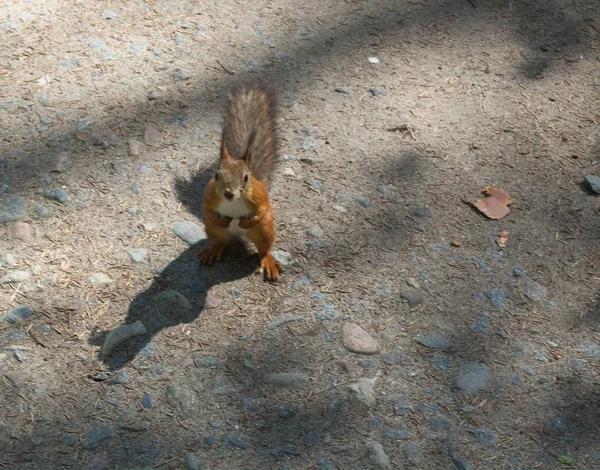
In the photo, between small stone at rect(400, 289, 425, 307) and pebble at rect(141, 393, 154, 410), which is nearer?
pebble at rect(141, 393, 154, 410)

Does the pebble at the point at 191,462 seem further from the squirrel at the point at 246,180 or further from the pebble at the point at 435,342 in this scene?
the pebble at the point at 435,342

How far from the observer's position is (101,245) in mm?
3031

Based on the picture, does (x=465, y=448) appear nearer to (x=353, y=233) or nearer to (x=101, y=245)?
(x=353, y=233)

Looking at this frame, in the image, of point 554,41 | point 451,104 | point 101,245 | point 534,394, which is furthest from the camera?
point 554,41

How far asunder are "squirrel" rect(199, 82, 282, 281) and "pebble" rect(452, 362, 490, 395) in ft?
2.41

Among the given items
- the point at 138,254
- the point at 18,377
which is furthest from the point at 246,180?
the point at 18,377

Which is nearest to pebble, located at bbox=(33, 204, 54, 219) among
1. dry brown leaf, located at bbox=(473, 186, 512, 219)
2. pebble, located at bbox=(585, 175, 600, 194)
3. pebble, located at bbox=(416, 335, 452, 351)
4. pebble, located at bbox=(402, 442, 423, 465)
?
pebble, located at bbox=(416, 335, 452, 351)

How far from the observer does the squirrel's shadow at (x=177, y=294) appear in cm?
271

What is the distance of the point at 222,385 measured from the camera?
8.62ft

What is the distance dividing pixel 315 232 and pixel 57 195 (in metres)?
1.01

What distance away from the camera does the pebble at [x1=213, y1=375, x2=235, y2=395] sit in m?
2.61

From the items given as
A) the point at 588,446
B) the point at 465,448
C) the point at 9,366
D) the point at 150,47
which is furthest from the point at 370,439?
the point at 150,47

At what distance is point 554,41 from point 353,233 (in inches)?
68.7

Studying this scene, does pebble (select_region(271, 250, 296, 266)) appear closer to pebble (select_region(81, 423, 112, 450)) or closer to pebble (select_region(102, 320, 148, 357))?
pebble (select_region(102, 320, 148, 357))
